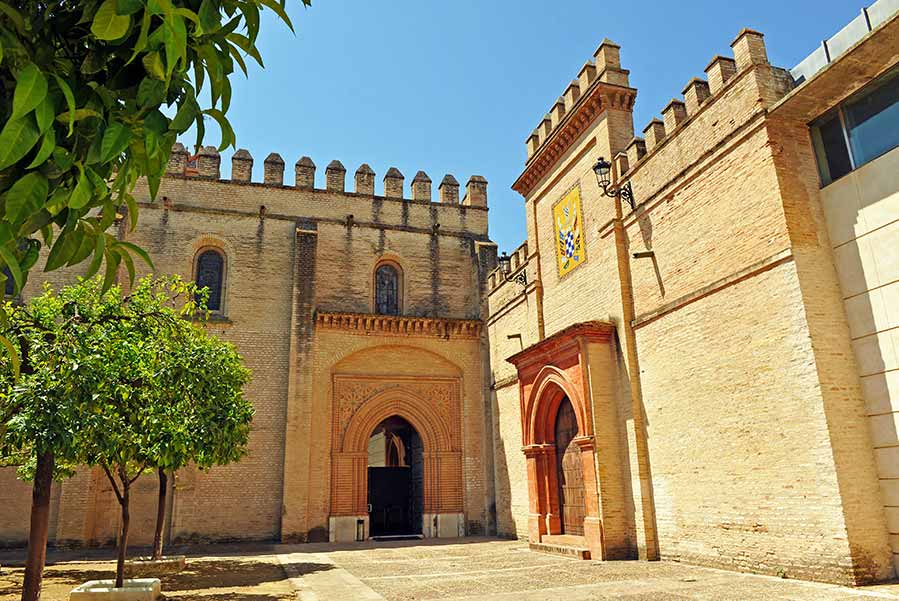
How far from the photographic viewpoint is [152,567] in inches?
492

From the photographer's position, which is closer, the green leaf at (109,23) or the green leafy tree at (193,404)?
the green leaf at (109,23)

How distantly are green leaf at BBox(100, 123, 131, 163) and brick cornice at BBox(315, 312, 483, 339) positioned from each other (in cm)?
1740

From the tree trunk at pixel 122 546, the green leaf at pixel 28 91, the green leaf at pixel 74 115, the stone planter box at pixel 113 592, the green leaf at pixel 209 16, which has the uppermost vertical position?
the green leaf at pixel 209 16

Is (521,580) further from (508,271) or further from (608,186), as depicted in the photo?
(508,271)

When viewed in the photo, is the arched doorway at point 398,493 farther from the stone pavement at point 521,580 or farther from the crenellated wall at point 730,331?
the crenellated wall at point 730,331

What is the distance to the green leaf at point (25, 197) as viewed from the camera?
5.69ft

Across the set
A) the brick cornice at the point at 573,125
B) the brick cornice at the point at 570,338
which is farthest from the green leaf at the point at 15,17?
the brick cornice at the point at 573,125

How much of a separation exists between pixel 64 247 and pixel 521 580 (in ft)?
30.2

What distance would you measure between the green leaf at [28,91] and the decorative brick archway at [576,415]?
1158cm

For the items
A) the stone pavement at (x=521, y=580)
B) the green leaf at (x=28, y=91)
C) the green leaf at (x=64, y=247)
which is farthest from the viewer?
the stone pavement at (x=521, y=580)

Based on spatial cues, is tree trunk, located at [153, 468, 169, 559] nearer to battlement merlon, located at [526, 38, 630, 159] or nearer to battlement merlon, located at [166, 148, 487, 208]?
battlement merlon, located at [166, 148, 487, 208]

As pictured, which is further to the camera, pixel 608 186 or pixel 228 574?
pixel 608 186

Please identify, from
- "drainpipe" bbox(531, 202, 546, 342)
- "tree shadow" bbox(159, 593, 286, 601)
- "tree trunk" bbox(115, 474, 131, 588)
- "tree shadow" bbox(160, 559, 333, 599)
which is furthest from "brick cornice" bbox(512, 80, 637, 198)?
"tree trunk" bbox(115, 474, 131, 588)

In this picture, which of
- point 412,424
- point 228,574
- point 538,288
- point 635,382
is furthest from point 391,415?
point 635,382
